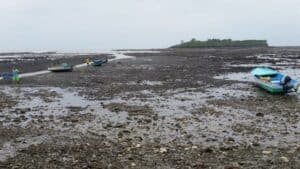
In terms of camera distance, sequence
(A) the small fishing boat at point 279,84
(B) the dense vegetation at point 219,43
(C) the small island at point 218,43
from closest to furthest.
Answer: (A) the small fishing boat at point 279,84
(C) the small island at point 218,43
(B) the dense vegetation at point 219,43

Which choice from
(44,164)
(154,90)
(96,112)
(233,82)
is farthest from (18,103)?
(233,82)

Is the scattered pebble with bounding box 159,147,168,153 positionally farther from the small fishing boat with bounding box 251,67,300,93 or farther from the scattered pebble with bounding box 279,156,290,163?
the small fishing boat with bounding box 251,67,300,93

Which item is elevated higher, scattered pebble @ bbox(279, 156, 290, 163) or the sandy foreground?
scattered pebble @ bbox(279, 156, 290, 163)

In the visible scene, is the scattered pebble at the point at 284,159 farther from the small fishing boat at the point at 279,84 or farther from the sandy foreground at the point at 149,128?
the small fishing boat at the point at 279,84

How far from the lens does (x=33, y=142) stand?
Result: 1734cm

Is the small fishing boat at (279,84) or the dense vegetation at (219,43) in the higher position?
the small fishing boat at (279,84)

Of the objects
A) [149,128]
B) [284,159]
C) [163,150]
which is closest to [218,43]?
[149,128]

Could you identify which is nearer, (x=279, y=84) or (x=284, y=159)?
(x=284, y=159)

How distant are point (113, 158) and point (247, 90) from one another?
2353 cm

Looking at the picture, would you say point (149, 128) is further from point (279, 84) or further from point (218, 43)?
point (218, 43)

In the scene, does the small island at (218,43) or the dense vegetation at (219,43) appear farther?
the dense vegetation at (219,43)

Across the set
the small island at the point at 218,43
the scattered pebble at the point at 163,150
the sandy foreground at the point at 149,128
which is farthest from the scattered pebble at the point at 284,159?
the small island at the point at 218,43

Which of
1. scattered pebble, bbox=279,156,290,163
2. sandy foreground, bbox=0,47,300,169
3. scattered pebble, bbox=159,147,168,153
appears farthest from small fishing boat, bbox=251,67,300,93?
scattered pebble, bbox=159,147,168,153

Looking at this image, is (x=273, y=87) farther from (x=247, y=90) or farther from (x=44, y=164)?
(x=44, y=164)
